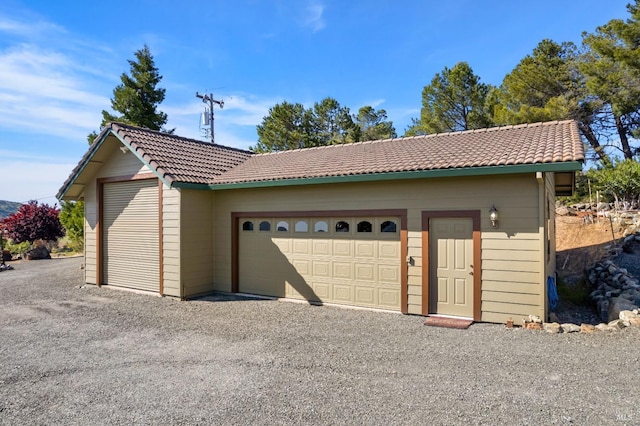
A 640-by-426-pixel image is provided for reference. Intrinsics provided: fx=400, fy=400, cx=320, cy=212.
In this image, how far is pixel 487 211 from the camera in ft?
22.7

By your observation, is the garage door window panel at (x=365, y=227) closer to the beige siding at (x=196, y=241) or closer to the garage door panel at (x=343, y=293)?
the garage door panel at (x=343, y=293)

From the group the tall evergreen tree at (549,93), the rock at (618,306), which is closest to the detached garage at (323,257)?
the rock at (618,306)

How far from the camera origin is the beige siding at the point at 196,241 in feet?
30.9

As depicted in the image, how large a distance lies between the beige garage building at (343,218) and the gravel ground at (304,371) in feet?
2.86

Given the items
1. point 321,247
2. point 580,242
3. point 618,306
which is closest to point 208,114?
point 321,247

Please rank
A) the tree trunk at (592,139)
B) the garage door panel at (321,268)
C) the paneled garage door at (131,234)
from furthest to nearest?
the tree trunk at (592,139), the paneled garage door at (131,234), the garage door panel at (321,268)

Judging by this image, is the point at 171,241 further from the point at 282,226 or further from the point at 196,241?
the point at 282,226

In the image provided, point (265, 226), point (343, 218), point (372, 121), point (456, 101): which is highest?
point (372, 121)

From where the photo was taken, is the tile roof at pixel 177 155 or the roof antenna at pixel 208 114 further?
the roof antenna at pixel 208 114

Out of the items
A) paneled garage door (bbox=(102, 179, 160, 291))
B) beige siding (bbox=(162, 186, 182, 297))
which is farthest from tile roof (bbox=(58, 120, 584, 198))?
paneled garage door (bbox=(102, 179, 160, 291))

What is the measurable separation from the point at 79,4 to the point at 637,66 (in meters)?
20.2

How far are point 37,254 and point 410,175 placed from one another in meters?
18.8

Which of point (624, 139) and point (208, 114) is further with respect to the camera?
point (208, 114)

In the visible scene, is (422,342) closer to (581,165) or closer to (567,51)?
(581,165)
